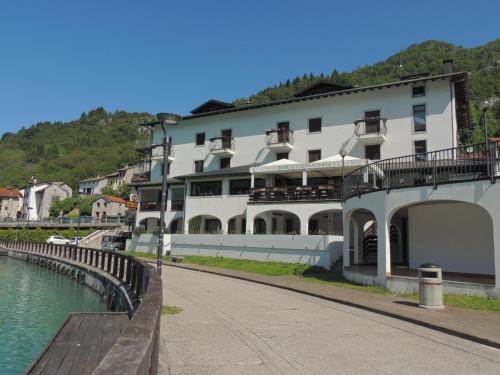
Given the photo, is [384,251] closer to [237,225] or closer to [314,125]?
[314,125]

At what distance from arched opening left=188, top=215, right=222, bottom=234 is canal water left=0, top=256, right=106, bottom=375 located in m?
11.6

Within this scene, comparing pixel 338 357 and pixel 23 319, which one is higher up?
pixel 338 357

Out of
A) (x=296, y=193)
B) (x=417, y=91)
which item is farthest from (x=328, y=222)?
(x=417, y=91)

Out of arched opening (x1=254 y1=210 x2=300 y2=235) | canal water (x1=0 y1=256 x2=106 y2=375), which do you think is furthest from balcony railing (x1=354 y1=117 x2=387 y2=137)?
canal water (x1=0 y1=256 x2=106 y2=375)

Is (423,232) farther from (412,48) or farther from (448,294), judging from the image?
(412,48)

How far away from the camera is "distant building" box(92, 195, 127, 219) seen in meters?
85.8

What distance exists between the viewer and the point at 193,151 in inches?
1687

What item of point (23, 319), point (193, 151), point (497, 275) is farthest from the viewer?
point (193, 151)

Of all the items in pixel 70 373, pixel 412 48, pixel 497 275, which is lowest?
pixel 70 373

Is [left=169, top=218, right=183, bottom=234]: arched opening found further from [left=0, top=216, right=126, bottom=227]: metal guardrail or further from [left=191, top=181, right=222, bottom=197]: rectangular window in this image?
[left=0, top=216, right=126, bottom=227]: metal guardrail

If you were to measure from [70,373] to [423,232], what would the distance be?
45.7 ft

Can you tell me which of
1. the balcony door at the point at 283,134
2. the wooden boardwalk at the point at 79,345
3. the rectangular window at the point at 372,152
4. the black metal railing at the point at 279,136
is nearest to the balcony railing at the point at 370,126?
the rectangular window at the point at 372,152

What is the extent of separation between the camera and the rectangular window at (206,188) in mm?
37422

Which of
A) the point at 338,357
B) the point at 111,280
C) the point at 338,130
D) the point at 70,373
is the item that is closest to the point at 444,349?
the point at 338,357
